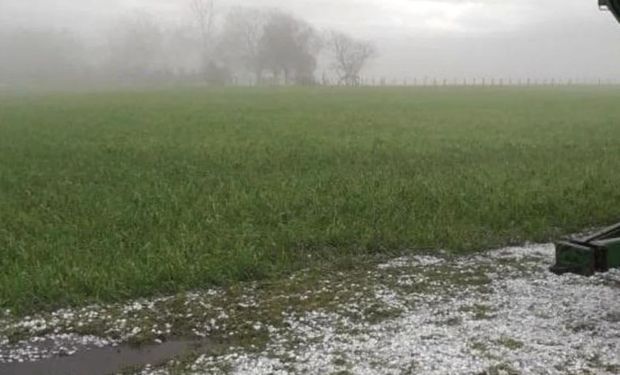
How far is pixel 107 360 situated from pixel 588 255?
3.41m

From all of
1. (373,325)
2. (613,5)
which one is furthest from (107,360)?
(613,5)

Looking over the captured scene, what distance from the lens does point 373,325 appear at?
5445 millimetres

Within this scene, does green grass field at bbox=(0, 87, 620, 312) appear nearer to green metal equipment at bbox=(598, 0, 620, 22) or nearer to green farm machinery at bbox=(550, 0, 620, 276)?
green farm machinery at bbox=(550, 0, 620, 276)

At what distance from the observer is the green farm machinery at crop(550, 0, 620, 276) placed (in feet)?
15.9

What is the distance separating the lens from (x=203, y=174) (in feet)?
41.9

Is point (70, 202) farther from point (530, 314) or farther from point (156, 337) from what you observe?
point (530, 314)

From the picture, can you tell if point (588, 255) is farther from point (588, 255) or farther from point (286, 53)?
point (286, 53)

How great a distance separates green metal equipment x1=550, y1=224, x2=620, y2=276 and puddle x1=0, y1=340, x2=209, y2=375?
2623 mm

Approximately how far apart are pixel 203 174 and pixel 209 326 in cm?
745

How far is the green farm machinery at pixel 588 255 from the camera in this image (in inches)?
191

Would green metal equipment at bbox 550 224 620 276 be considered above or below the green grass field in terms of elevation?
above

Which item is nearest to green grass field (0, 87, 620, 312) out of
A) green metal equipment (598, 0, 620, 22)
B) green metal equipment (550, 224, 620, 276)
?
green metal equipment (550, 224, 620, 276)

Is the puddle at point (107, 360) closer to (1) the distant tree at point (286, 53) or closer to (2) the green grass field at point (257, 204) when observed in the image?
(2) the green grass field at point (257, 204)

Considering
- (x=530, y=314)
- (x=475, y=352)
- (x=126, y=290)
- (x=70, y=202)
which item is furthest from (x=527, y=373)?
(x=70, y=202)
